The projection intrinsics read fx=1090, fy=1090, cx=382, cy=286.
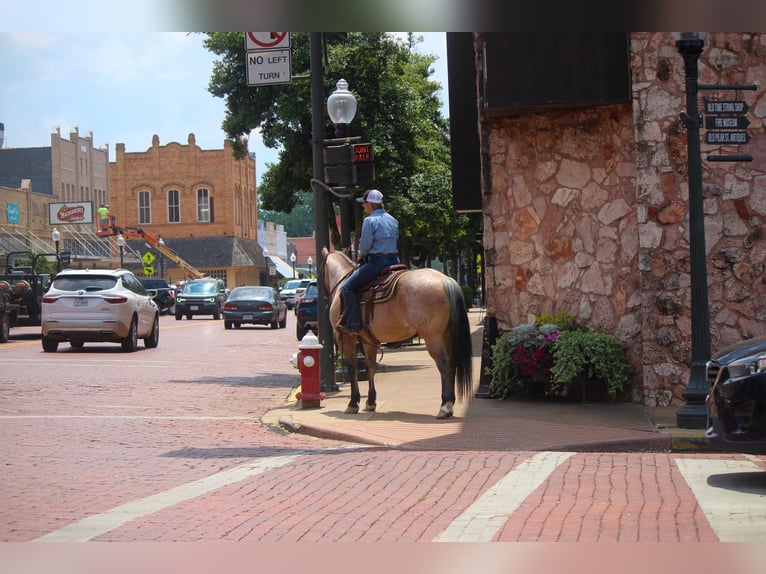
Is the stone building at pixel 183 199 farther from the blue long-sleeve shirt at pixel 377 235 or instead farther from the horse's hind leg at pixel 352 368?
the blue long-sleeve shirt at pixel 377 235

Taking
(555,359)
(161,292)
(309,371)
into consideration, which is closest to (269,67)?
(309,371)

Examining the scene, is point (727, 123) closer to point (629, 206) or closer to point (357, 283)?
point (629, 206)

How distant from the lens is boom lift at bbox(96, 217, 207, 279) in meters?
64.1

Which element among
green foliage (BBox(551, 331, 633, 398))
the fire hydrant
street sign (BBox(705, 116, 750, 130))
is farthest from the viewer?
the fire hydrant

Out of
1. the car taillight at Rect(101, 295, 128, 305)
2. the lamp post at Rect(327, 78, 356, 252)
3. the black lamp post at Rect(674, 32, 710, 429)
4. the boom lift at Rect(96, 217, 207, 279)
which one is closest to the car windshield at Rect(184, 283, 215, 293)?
the boom lift at Rect(96, 217, 207, 279)

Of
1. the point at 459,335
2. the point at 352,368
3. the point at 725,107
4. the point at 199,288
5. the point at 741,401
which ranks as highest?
the point at 725,107

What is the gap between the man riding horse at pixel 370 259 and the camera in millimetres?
12305

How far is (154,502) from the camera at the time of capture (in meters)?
7.86

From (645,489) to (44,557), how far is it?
14.3ft

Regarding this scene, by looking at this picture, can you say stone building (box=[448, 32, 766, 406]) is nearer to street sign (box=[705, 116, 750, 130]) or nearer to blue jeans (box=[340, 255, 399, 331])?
street sign (box=[705, 116, 750, 130])

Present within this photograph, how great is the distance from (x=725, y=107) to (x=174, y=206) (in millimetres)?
70154

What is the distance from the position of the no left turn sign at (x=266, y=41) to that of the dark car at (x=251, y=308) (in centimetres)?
2444

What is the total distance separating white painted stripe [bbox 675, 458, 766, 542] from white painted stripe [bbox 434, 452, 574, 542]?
1133mm

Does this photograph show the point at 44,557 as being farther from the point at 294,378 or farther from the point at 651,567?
the point at 294,378
